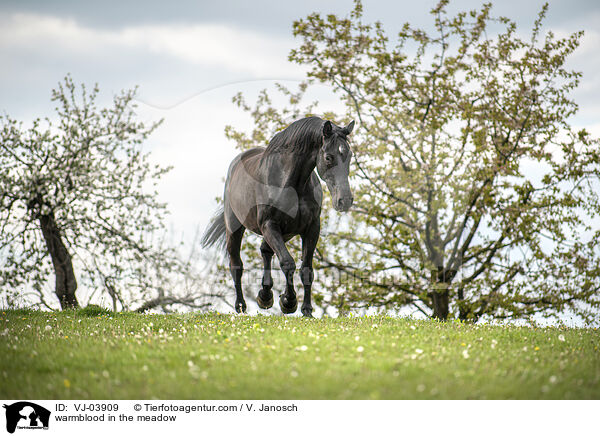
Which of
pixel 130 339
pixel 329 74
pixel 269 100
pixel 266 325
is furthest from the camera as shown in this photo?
pixel 269 100

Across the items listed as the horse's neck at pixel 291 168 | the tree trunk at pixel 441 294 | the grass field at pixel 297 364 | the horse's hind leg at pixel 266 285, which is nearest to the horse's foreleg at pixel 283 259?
the horse's hind leg at pixel 266 285

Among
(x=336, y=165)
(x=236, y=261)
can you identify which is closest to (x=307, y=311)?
(x=236, y=261)

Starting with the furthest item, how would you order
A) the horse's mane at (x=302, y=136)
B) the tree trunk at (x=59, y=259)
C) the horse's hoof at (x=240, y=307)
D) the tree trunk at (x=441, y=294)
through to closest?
the tree trunk at (x=441, y=294)
the tree trunk at (x=59, y=259)
the horse's hoof at (x=240, y=307)
the horse's mane at (x=302, y=136)

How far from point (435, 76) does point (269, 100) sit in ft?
21.2

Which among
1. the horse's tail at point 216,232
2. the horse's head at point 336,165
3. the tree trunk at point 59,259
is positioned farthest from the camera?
the tree trunk at point 59,259

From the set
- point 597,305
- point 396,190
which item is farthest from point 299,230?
point 597,305

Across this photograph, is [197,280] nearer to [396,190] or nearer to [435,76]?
[396,190]

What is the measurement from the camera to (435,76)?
19203mm

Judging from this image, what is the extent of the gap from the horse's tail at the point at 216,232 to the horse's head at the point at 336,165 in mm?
5173

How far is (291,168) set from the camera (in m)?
9.72

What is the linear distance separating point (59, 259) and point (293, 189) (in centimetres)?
1092

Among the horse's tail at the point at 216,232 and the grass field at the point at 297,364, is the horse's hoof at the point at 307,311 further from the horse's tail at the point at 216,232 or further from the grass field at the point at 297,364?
the horse's tail at the point at 216,232

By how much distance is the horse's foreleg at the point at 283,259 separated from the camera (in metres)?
9.52
